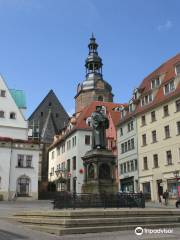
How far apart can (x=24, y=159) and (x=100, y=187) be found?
29.4 metres

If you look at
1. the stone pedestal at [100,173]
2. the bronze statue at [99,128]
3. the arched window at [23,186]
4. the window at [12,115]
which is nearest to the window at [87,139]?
the window at [12,115]

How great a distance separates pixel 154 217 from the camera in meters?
14.4

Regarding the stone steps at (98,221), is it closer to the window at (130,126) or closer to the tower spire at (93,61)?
the window at (130,126)

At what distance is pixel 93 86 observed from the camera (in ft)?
276

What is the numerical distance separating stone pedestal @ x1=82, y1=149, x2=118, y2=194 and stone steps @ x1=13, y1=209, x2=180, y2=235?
5.05 m

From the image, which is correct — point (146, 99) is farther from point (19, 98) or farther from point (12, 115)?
point (19, 98)

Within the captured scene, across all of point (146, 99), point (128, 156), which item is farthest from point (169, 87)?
point (128, 156)

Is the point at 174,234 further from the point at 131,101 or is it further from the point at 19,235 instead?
the point at 131,101

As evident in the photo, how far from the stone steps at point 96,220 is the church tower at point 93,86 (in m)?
69.1

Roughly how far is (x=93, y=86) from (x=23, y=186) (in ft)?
138

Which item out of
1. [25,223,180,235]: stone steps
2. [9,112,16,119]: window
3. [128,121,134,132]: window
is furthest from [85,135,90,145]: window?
[25,223,180,235]: stone steps

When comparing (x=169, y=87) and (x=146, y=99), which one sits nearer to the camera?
(x=169, y=87)

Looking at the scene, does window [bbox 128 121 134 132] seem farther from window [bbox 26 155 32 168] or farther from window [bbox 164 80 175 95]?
window [bbox 26 155 32 168]

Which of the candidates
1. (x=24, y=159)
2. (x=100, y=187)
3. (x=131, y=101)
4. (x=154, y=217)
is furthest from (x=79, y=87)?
(x=154, y=217)
